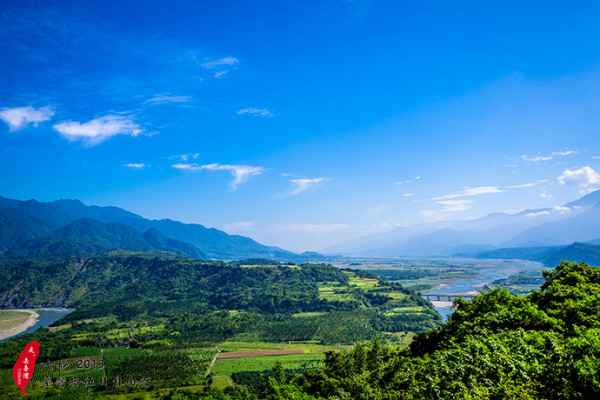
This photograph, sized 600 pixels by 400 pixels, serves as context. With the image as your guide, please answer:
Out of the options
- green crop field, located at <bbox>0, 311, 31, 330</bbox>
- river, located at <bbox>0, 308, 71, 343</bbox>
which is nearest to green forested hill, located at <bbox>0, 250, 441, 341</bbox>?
river, located at <bbox>0, 308, 71, 343</bbox>

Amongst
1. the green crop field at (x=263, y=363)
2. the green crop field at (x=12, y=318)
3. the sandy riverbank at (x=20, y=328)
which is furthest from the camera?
the green crop field at (x=12, y=318)

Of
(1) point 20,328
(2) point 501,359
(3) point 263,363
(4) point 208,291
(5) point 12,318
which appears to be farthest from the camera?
(4) point 208,291

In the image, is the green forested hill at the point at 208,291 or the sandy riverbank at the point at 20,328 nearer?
the sandy riverbank at the point at 20,328

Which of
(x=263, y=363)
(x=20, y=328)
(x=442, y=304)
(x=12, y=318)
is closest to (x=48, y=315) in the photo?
(x=12, y=318)

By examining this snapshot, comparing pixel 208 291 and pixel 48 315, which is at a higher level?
pixel 208 291

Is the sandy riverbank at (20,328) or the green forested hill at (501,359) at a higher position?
the green forested hill at (501,359)

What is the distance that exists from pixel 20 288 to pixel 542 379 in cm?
18258

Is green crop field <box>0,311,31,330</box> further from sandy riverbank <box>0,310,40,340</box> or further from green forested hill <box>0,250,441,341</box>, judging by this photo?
green forested hill <box>0,250,441,341</box>

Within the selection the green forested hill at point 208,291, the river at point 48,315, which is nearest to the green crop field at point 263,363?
the green forested hill at point 208,291

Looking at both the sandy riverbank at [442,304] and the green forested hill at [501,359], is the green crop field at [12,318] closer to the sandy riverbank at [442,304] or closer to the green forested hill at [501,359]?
the green forested hill at [501,359]

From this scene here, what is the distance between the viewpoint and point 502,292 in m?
26.6

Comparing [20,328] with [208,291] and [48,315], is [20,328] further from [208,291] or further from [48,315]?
[208,291]

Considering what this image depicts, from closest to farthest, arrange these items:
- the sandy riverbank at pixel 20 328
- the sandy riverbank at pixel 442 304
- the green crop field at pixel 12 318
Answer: the sandy riverbank at pixel 20 328 < the green crop field at pixel 12 318 < the sandy riverbank at pixel 442 304

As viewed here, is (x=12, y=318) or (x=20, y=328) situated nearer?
(x=20, y=328)
